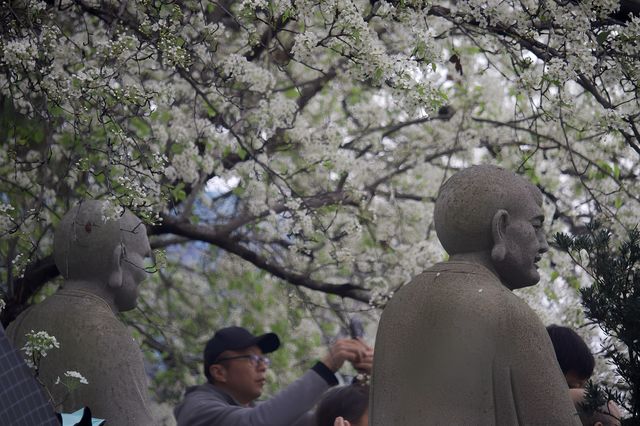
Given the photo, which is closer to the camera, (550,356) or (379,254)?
(550,356)

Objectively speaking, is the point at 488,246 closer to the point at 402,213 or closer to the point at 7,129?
the point at 7,129

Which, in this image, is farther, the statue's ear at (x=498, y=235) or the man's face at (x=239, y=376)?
the man's face at (x=239, y=376)

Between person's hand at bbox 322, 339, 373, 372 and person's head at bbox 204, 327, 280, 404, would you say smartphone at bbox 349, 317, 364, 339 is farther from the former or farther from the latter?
person's head at bbox 204, 327, 280, 404

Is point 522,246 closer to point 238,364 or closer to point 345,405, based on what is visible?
point 345,405

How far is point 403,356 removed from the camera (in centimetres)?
493

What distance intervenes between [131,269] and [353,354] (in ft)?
3.56

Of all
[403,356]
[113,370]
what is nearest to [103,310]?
[113,370]

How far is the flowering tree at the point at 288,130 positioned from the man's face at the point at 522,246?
1.15 m

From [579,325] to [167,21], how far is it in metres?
3.67

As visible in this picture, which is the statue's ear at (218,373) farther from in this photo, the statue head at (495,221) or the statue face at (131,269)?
the statue head at (495,221)

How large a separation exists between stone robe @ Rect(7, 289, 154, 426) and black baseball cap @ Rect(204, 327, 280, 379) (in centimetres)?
128

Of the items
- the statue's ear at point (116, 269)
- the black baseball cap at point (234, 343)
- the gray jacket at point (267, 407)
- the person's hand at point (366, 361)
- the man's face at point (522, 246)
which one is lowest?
the gray jacket at point (267, 407)

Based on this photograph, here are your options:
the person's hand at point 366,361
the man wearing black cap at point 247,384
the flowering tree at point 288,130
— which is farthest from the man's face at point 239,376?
the person's hand at point 366,361

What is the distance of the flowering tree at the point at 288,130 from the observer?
20.5 ft
